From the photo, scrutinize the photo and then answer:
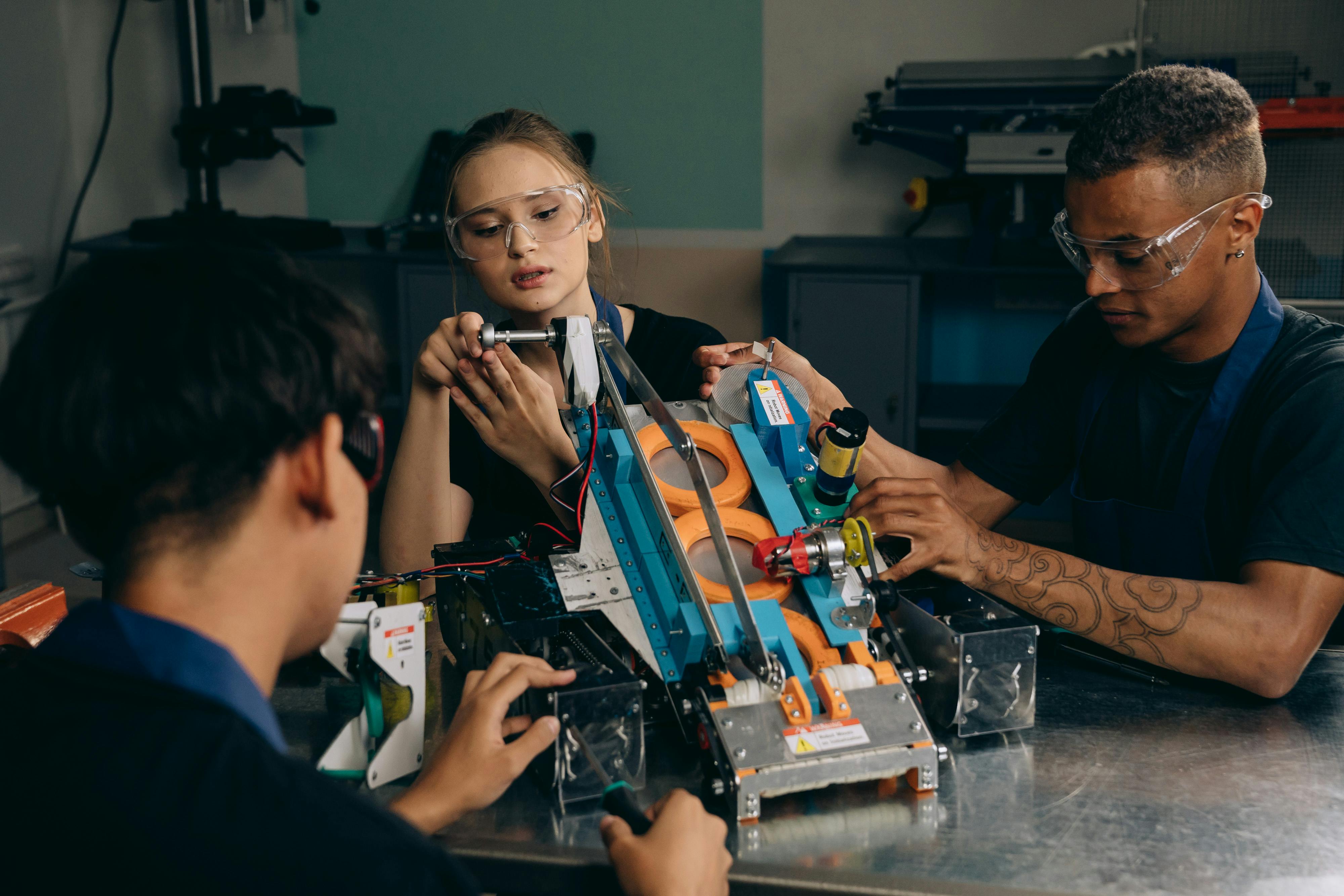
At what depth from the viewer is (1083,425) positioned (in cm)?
174

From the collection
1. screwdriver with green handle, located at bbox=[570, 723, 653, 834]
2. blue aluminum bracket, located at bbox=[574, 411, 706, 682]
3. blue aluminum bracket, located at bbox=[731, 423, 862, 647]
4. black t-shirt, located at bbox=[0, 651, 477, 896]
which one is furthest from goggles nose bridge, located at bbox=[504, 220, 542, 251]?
black t-shirt, located at bbox=[0, 651, 477, 896]

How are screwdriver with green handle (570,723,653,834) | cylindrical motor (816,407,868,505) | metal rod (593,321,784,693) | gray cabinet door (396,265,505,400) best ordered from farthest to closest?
gray cabinet door (396,265,505,400), cylindrical motor (816,407,868,505), metal rod (593,321,784,693), screwdriver with green handle (570,723,653,834)

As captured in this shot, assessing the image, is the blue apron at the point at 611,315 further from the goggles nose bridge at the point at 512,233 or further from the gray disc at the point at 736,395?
the gray disc at the point at 736,395

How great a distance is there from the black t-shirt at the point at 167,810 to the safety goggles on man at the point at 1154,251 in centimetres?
123

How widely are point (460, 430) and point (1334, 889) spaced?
141cm

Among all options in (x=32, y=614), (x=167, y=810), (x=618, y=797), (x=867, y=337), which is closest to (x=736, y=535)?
(x=618, y=797)

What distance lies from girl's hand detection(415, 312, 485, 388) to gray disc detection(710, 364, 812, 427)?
0.35m

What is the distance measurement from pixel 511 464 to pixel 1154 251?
1018 mm

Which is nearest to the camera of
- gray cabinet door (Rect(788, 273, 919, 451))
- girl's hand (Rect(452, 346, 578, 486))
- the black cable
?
girl's hand (Rect(452, 346, 578, 486))

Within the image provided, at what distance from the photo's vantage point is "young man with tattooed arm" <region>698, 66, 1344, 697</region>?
1.28 metres

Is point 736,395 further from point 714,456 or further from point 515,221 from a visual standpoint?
point 515,221

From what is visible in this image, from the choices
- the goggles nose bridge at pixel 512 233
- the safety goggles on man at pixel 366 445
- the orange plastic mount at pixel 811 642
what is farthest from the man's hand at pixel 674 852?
the goggles nose bridge at pixel 512 233

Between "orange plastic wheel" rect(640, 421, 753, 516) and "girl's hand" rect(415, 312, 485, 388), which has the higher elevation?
"girl's hand" rect(415, 312, 485, 388)

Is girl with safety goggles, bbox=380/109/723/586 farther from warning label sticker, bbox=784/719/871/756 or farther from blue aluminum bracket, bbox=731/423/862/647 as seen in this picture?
warning label sticker, bbox=784/719/871/756
